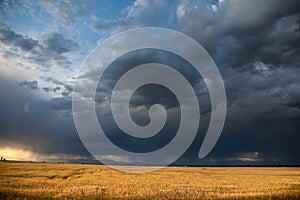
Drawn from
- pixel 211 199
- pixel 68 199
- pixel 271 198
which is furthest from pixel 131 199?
pixel 271 198

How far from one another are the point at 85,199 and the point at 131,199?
386 cm

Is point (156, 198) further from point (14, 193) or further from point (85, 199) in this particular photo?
point (14, 193)

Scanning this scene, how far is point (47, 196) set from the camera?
24500mm

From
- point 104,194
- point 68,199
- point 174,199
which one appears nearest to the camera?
point 68,199

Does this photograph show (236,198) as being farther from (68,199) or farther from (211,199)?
(68,199)

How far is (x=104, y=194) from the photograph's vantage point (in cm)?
2650

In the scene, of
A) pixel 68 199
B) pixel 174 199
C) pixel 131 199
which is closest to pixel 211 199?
pixel 174 199

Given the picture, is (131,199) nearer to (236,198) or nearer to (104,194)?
(104,194)

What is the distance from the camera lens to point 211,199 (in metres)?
24.0

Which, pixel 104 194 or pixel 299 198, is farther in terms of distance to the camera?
pixel 104 194

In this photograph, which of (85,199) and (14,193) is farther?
(14,193)

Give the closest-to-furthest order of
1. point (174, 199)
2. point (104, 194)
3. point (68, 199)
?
point (68, 199) < point (174, 199) < point (104, 194)

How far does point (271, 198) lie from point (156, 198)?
411 inches

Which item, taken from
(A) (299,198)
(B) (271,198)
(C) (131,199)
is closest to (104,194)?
(C) (131,199)
